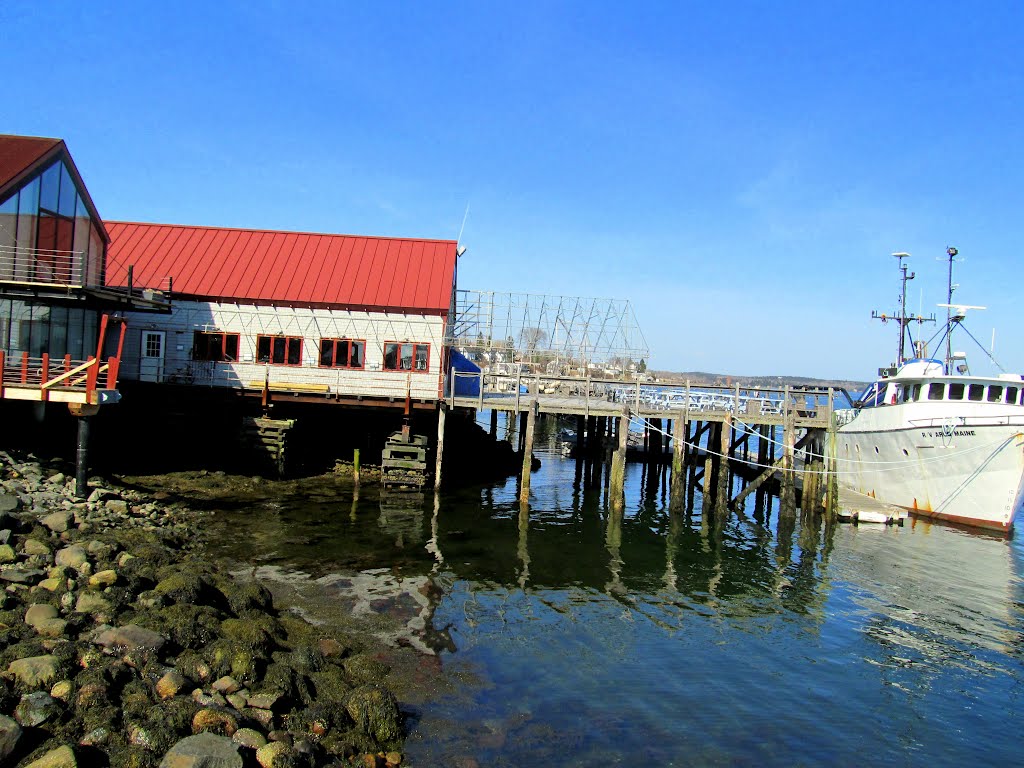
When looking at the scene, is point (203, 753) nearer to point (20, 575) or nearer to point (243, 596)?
point (243, 596)

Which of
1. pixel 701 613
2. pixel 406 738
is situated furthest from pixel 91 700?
pixel 701 613

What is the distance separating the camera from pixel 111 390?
1930cm

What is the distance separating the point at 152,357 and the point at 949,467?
31336mm

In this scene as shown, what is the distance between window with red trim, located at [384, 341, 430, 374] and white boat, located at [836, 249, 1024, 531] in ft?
57.7

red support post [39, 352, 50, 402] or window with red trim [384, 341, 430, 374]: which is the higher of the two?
window with red trim [384, 341, 430, 374]

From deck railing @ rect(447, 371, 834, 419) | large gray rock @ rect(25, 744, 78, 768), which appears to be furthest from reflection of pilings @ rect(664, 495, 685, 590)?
large gray rock @ rect(25, 744, 78, 768)

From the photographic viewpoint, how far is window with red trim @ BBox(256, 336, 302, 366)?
2831 cm

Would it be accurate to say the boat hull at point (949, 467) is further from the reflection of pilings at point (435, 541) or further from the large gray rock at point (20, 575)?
the large gray rock at point (20, 575)

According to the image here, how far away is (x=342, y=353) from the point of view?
2838 cm

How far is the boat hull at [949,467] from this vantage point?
86.1 feet

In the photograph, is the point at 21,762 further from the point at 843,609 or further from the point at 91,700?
the point at 843,609

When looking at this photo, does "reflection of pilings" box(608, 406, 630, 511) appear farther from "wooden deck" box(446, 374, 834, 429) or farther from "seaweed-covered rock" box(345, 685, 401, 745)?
"seaweed-covered rock" box(345, 685, 401, 745)

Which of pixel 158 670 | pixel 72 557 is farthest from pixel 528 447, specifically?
pixel 158 670

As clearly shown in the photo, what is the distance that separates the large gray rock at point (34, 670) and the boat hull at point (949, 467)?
2792 cm
